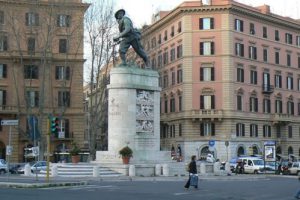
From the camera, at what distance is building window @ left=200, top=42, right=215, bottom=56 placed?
78.3m

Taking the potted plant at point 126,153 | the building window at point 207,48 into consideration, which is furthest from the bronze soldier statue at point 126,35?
the building window at point 207,48

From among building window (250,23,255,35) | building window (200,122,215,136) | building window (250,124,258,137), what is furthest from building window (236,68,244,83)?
building window (200,122,215,136)

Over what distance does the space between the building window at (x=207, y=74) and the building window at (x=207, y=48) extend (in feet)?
6.89

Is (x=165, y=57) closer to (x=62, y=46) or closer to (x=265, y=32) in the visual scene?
(x=265, y=32)

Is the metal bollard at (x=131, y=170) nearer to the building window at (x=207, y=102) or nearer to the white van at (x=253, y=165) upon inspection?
the white van at (x=253, y=165)

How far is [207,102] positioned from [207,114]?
220 centimetres

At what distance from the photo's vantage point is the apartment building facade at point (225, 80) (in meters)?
76.8

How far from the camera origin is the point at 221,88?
7706cm

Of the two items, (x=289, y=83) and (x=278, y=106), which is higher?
(x=289, y=83)

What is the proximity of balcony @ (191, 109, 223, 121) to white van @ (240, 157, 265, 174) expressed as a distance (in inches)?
919

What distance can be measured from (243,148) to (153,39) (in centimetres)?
2480

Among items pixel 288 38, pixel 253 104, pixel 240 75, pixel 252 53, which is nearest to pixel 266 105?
pixel 253 104

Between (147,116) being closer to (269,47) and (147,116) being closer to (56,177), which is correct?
(56,177)

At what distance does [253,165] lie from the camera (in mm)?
51812
